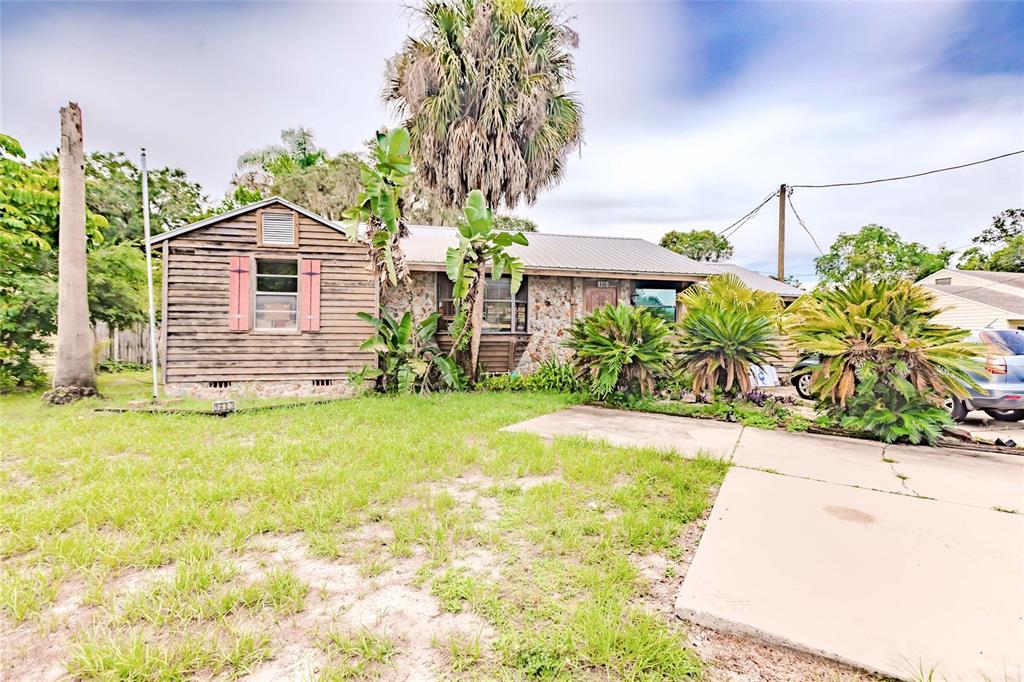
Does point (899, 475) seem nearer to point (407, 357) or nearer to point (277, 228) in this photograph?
point (407, 357)

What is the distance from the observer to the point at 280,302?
9.65 metres

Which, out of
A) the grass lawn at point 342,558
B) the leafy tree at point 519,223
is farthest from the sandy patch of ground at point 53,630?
the leafy tree at point 519,223

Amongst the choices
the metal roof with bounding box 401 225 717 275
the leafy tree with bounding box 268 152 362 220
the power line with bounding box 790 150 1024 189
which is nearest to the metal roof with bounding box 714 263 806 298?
the metal roof with bounding box 401 225 717 275

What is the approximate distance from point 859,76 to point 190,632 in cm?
1160

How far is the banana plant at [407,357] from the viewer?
→ 834 centimetres

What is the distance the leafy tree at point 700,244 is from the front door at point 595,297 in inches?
832

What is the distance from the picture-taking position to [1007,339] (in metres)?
6.04

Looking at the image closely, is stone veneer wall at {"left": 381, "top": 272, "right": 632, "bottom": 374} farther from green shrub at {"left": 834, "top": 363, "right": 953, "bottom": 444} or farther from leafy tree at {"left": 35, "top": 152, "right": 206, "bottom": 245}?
leafy tree at {"left": 35, "top": 152, "right": 206, "bottom": 245}

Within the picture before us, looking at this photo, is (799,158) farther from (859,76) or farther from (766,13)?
(766,13)

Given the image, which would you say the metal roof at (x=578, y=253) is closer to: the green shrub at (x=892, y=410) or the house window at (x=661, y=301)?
the house window at (x=661, y=301)

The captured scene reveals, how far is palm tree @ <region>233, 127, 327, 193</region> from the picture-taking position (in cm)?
1803

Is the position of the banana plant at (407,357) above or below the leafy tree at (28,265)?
below

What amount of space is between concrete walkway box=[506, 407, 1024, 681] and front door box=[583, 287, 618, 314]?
6613 mm

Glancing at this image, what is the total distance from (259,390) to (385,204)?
4771 mm
